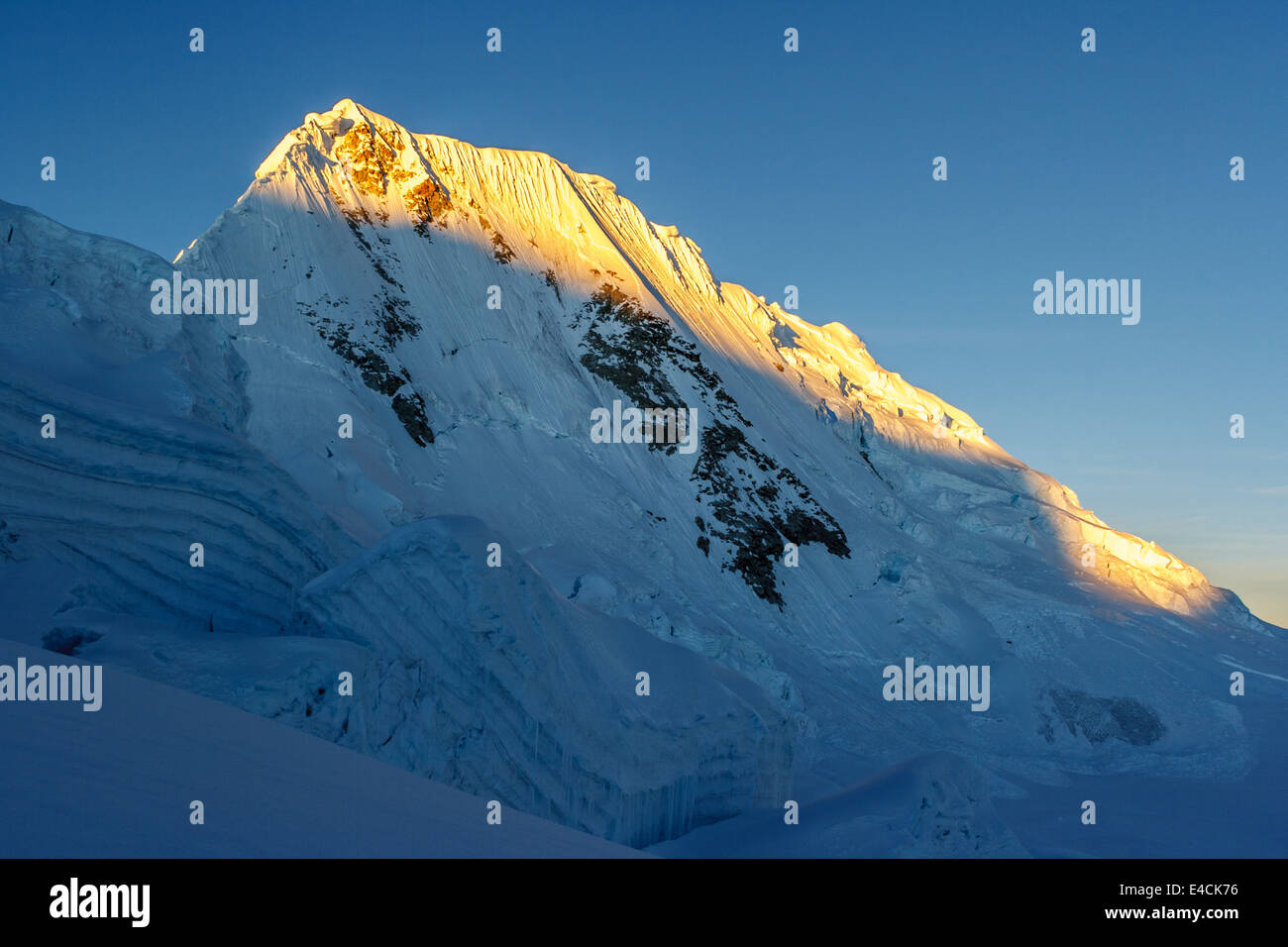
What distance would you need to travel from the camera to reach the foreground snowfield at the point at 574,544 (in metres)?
12.8

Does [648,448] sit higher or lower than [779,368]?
lower

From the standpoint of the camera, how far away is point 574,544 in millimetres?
36312

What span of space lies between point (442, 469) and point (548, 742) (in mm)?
25254

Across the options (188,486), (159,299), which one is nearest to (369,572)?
(188,486)

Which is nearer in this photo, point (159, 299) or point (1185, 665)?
point (159, 299)

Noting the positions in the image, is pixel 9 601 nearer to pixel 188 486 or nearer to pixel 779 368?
pixel 188 486

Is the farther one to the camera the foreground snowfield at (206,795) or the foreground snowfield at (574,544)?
the foreground snowfield at (574,544)

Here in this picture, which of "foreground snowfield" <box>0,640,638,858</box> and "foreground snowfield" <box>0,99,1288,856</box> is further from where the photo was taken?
"foreground snowfield" <box>0,99,1288,856</box>

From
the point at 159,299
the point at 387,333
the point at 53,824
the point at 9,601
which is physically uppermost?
the point at 387,333

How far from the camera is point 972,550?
51.8m

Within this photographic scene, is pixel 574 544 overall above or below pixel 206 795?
above

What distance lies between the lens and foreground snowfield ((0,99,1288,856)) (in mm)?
12750

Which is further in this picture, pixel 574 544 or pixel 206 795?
pixel 574 544
